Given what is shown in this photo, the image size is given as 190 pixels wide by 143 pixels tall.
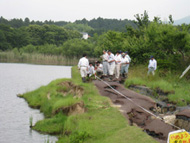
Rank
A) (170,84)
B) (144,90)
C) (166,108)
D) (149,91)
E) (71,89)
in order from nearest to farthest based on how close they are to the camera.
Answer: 1. (166,108)
2. (149,91)
3. (144,90)
4. (170,84)
5. (71,89)

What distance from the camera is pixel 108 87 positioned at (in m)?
18.1

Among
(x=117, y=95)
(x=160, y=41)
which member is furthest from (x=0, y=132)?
(x=160, y=41)

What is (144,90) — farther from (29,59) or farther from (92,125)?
(29,59)

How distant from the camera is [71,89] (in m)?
18.5

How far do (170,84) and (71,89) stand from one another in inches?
223

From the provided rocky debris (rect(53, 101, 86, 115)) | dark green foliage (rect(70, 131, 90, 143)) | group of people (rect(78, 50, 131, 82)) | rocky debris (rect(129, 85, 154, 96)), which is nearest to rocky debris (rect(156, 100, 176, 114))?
rocky debris (rect(129, 85, 154, 96))

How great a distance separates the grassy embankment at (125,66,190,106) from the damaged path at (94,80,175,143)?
1.32 metres

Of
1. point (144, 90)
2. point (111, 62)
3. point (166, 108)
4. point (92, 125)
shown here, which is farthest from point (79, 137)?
point (111, 62)

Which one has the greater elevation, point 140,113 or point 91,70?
point 91,70

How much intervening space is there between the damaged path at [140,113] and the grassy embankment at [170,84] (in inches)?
52.1

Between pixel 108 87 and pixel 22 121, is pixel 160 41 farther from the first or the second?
pixel 22 121

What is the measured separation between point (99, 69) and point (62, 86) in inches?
197

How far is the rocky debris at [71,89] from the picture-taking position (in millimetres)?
17397

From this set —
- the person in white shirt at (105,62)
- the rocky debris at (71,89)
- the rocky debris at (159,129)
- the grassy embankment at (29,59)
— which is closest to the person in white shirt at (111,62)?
the person in white shirt at (105,62)
